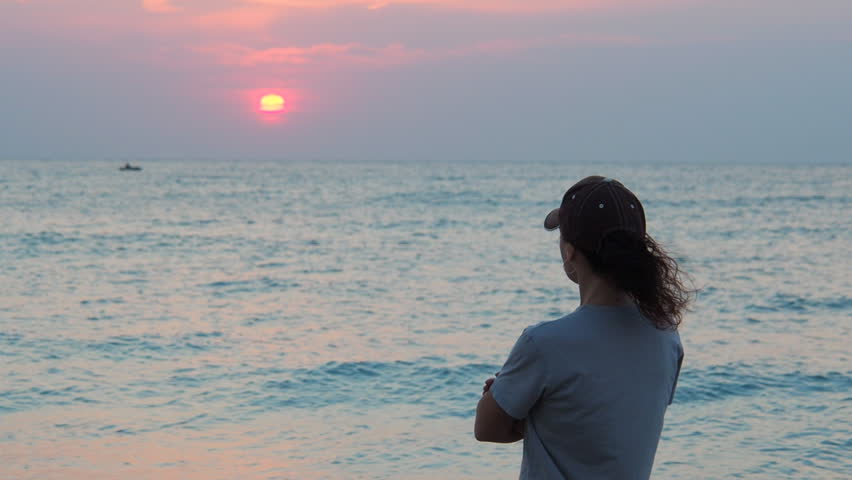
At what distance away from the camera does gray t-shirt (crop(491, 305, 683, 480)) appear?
6.44ft

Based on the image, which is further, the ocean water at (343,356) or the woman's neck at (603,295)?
the ocean water at (343,356)

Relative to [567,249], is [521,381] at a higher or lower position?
lower

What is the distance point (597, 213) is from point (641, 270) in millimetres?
167

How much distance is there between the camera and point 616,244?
2012 mm

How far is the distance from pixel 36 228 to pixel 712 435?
25774 millimetres

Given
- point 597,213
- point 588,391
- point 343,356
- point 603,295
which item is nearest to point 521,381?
point 588,391

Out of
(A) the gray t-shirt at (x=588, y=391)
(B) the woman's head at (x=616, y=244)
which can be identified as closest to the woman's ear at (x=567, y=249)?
(B) the woman's head at (x=616, y=244)

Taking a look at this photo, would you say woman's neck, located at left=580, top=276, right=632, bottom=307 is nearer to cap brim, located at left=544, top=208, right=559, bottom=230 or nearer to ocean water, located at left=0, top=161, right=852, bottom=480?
cap brim, located at left=544, top=208, right=559, bottom=230

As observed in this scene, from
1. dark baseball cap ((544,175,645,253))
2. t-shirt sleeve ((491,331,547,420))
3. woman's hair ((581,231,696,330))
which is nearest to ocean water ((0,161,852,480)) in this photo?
woman's hair ((581,231,696,330))

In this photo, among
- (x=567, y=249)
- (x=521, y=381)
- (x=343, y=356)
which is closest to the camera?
(x=521, y=381)

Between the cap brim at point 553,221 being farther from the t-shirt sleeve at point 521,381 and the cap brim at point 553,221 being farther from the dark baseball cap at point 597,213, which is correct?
the t-shirt sleeve at point 521,381

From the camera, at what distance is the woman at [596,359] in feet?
6.48

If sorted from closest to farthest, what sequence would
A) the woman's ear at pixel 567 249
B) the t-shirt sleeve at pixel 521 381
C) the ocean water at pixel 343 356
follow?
the t-shirt sleeve at pixel 521 381 < the woman's ear at pixel 567 249 < the ocean water at pixel 343 356

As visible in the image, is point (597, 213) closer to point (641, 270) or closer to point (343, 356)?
point (641, 270)
